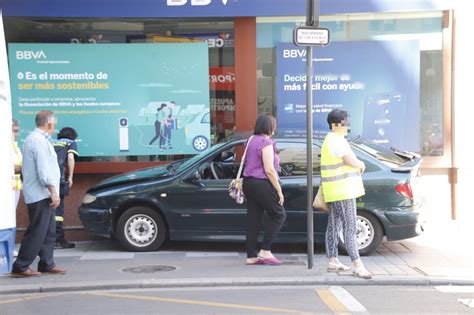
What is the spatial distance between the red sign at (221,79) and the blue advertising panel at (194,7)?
968mm

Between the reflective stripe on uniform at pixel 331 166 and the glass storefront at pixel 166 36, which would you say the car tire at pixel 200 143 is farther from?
the reflective stripe on uniform at pixel 331 166

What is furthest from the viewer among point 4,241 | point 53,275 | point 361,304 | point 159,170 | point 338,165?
point 159,170

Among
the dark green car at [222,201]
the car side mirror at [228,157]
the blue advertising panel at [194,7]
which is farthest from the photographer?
the blue advertising panel at [194,7]

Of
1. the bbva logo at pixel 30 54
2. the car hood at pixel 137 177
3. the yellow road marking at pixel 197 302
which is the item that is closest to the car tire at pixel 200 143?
the car hood at pixel 137 177

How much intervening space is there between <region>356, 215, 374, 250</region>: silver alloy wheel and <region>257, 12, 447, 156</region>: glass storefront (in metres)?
3.12

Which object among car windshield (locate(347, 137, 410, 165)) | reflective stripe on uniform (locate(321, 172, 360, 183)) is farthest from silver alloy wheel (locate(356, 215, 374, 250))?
reflective stripe on uniform (locate(321, 172, 360, 183))

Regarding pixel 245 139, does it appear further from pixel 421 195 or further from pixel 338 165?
pixel 421 195

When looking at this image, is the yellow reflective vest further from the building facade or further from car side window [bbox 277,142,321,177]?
the building facade

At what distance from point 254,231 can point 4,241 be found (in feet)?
11.3

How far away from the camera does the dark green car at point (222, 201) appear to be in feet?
27.7

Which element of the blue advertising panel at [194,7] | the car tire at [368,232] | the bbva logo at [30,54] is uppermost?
the blue advertising panel at [194,7]

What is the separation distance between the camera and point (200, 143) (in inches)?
437

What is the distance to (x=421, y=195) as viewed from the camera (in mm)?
8719

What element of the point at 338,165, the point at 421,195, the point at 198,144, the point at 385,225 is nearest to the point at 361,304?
the point at 338,165
